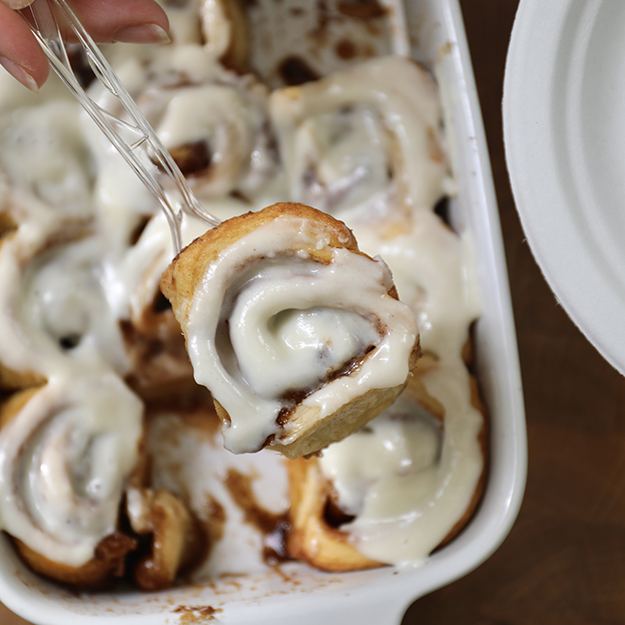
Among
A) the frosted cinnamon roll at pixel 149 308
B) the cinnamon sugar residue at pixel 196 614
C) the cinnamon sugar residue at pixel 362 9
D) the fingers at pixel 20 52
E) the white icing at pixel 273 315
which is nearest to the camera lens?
the white icing at pixel 273 315

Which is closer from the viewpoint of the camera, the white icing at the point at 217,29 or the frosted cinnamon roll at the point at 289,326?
the frosted cinnamon roll at the point at 289,326

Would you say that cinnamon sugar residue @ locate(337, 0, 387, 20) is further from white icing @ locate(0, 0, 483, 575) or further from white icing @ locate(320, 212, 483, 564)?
white icing @ locate(320, 212, 483, 564)

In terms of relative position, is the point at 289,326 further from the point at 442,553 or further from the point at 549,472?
the point at 549,472

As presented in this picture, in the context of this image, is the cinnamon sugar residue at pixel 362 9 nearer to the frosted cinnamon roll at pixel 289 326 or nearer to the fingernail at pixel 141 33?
the fingernail at pixel 141 33

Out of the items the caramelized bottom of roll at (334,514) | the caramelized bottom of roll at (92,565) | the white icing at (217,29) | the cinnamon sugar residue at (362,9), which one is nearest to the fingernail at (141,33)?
the white icing at (217,29)

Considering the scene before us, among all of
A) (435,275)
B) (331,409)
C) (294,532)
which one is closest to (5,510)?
(294,532)

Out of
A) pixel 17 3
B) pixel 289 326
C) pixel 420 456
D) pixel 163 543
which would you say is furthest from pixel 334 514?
pixel 17 3

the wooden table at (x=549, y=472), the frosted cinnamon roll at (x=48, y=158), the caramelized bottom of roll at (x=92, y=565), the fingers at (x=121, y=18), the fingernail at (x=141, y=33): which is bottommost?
the wooden table at (x=549, y=472)

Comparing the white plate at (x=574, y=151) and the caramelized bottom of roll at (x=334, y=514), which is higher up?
the white plate at (x=574, y=151)
